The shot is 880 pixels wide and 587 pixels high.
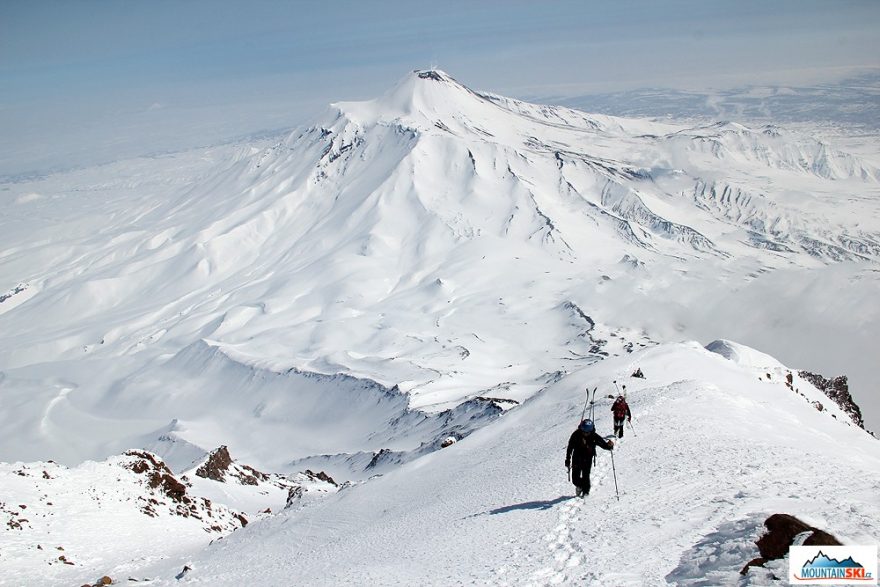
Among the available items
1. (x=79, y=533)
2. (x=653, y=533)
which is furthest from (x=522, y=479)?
(x=79, y=533)

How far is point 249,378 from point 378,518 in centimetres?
11084

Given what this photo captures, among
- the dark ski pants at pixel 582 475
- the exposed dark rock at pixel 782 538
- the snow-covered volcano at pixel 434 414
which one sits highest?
the exposed dark rock at pixel 782 538

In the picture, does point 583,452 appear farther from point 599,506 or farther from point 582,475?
point 599,506

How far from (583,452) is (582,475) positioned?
0.64 metres

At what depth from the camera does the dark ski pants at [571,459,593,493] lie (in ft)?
43.3

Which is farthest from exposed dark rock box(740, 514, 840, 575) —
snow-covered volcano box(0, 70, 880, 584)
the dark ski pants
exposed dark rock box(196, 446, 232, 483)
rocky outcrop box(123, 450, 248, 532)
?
exposed dark rock box(196, 446, 232, 483)

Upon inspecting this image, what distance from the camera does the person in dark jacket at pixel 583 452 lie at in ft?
43.0

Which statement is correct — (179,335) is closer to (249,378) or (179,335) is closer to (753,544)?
(249,378)

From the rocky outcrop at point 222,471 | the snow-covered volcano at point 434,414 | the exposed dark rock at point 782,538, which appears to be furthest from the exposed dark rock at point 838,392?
the rocky outcrop at point 222,471

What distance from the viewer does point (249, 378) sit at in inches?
4830

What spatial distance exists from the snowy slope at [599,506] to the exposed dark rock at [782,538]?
0.27m

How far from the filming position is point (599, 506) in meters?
12.8

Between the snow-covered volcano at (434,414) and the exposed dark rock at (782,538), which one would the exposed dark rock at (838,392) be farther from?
the exposed dark rock at (782,538)

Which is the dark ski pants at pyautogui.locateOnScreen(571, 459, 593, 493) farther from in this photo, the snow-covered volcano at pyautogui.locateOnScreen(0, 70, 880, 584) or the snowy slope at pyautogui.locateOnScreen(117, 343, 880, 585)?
the snow-covered volcano at pyautogui.locateOnScreen(0, 70, 880, 584)
